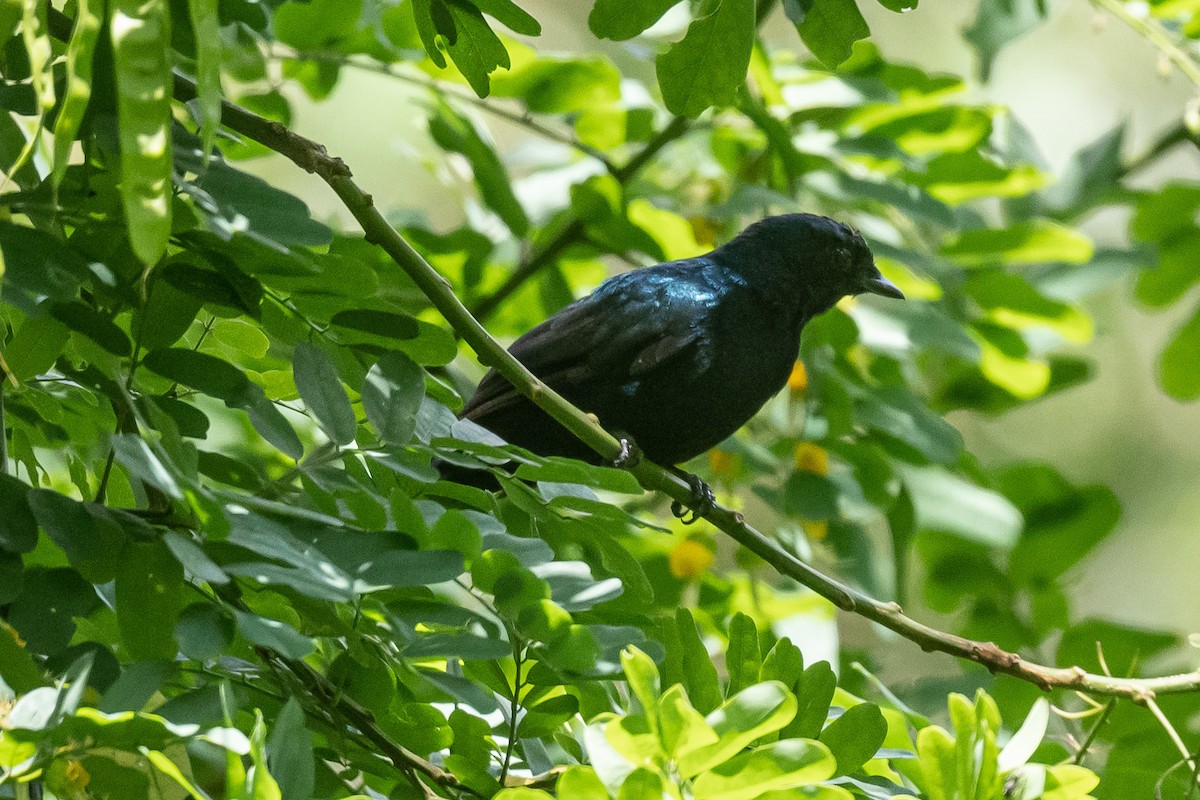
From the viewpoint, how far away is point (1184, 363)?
4.25 m

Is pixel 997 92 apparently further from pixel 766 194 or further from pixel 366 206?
pixel 366 206

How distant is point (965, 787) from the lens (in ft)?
4.95

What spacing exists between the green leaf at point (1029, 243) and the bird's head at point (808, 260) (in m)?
0.26

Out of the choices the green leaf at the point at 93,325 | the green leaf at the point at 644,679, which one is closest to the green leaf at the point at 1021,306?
the green leaf at the point at 644,679

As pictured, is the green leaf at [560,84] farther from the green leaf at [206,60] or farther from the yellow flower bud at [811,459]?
the green leaf at [206,60]

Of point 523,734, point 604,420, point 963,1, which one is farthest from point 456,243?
point 963,1

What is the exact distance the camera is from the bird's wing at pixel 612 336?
363 centimetres

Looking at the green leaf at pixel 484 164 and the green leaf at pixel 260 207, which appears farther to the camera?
the green leaf at pixel 484 164

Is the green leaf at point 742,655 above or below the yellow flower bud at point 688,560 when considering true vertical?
above

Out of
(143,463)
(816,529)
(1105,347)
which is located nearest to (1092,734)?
(143,463)

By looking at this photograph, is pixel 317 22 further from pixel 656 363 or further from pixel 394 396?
pixel 394 396

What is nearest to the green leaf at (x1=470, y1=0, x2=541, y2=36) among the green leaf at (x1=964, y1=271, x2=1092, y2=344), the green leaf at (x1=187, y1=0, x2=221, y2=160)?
the green leaf at (x1=187, y1=0, x2=221, y2=160)

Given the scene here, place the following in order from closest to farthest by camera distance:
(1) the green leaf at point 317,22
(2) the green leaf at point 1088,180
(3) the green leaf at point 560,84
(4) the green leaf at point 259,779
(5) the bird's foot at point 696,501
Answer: (4) the green leaf at point 259,779, (5) the bird's foot at point 696,501, (1) the green leaf at point 317,22, (3) the green leaf at point 560,84, (2) the green leaf at point 1088,180

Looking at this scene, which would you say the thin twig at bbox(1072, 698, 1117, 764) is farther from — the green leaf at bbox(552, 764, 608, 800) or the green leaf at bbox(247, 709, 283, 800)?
the green leaf at bbox(247, 709, 283, 800)
